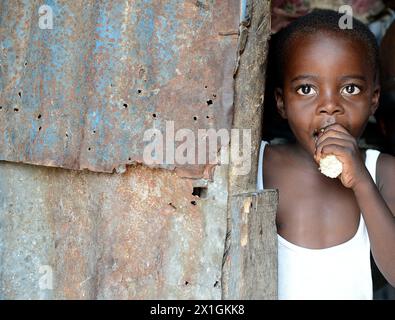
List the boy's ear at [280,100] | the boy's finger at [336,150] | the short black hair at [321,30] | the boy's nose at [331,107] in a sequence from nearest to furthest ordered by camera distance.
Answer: the boy's finger at [336,150] < the boy's nose at [331,107] < the short black hair at [321,30] < the boy's ear at [280,100]

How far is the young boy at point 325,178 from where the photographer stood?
5.79 ft

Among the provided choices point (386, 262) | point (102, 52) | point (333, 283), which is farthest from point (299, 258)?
point (102, 52)

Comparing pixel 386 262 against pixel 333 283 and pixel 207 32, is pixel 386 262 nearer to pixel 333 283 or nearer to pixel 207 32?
pixel 333 283

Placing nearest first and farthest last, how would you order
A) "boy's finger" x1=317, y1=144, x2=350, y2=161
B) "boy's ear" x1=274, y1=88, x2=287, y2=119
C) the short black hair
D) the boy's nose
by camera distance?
"boy's finger" x1=317, y1=144, x2=350, y2=161 → the boy's nose → the short black hair → "boy's ear" x1=274, y1=88, x2=287, y2=119

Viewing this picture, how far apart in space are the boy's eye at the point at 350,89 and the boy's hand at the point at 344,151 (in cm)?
16

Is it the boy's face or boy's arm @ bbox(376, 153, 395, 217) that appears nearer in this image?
the boy's face

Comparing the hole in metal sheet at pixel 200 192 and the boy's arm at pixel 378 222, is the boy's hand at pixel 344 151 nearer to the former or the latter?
the boy's arm at pixel 378 222

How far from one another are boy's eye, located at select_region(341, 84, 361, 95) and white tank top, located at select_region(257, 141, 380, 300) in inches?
17.5

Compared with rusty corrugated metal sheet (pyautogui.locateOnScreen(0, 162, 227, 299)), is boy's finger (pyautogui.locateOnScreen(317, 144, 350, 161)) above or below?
above

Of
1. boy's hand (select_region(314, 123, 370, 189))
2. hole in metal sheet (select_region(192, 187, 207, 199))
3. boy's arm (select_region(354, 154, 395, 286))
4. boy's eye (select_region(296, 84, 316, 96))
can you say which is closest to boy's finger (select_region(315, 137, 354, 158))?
boy's hand (select_region(314, 123, 370, 189))

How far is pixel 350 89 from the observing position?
187 centimetres

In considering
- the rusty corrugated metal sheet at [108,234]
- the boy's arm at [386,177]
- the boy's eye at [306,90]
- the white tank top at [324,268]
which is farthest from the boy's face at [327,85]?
the rusty corrugated metal sheet at [108,234]

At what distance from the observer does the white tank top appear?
1.97 m

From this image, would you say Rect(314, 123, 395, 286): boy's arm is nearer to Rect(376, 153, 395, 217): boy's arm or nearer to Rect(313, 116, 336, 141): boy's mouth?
Rect(313, 116, 336, 141): boy's mouth
